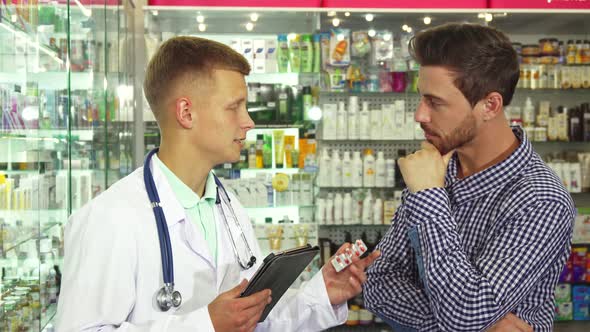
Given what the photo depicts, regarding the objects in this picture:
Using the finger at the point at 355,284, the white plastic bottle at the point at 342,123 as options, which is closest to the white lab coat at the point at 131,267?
the finger at the point at 355,284

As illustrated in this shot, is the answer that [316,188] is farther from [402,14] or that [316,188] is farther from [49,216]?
[49,216]

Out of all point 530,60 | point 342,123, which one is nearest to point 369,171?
point 342,123

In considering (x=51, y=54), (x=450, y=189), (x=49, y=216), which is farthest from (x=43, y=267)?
(x=450, y=189)

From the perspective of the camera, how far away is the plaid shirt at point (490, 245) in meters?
1.96

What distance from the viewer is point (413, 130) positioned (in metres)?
6.18

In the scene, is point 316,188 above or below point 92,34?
below

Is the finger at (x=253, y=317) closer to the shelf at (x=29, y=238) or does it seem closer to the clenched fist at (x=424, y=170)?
the clenched fist at (x=424, y=170)

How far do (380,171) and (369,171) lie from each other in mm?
98

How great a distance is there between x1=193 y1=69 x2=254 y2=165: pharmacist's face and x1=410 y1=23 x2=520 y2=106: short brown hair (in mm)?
640

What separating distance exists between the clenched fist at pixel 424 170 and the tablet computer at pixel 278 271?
377mm

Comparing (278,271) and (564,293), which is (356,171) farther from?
(278,271)

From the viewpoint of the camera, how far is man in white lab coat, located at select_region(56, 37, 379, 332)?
1733 mm

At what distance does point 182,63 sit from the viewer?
213cm

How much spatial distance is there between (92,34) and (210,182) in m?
2.28
